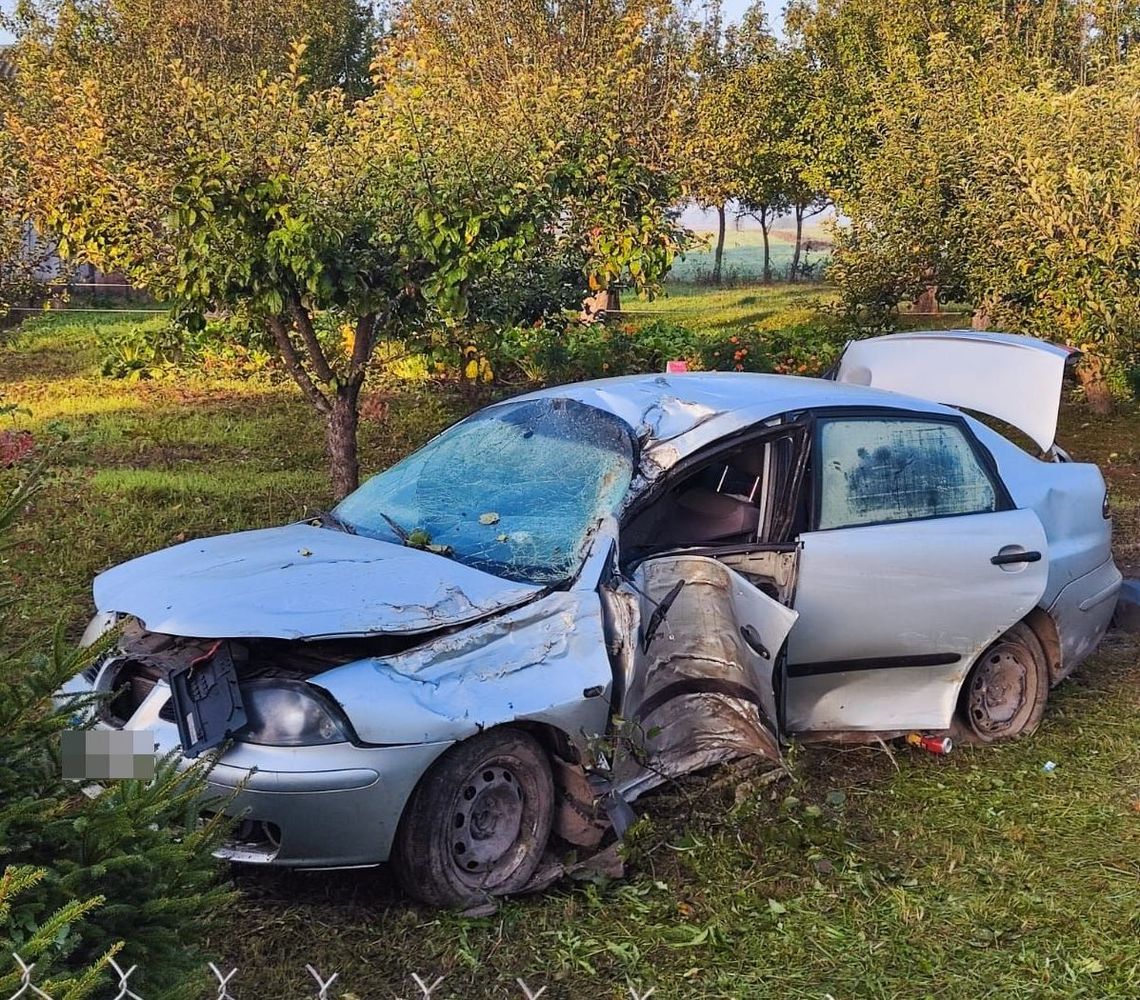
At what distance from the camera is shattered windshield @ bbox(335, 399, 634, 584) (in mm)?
4152

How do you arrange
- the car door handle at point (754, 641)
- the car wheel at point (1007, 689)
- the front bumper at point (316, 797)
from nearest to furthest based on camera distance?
1. the front bumper at point (316, 797)
2. the car door handle at point (754, 641)
3. the car wheel at point (1007, 689)

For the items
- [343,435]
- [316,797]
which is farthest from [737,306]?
[316,797]

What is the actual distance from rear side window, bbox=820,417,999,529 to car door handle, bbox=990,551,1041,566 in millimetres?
222

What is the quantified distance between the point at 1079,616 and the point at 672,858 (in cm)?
256

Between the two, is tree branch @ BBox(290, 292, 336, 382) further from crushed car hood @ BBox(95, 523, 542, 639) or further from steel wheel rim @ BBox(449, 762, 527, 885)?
steel wheel rim @ BBox(449, 762, 527, 885)

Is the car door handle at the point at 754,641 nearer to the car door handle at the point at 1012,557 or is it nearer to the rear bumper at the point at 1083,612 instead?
the car door handle at the point at 1012,557

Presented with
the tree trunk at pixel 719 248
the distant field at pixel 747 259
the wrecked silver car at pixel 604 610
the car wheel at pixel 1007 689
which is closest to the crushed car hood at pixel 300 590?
the wrecked silver car at pixel 604 610

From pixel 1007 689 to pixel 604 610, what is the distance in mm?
2329

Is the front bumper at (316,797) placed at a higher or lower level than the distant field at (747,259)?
lower

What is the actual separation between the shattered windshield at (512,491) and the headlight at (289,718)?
0.89 meters

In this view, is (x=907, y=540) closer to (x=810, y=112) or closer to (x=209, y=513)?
(x=209, y=513)

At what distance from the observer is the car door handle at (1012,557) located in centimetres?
492

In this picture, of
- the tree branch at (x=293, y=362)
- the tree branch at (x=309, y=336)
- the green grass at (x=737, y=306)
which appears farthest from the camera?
the green grass at (x=737, y=306)

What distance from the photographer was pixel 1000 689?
17.1ft
